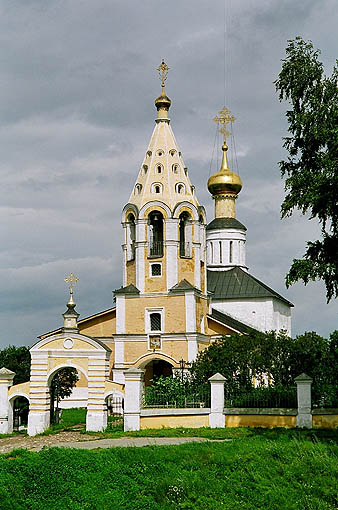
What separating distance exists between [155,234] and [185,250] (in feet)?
5.01

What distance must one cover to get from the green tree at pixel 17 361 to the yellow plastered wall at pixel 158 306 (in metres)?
5.36

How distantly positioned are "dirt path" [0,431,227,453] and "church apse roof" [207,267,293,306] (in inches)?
765

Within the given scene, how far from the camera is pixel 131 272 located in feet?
104

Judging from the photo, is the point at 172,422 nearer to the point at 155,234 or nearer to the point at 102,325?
the point at 155,234

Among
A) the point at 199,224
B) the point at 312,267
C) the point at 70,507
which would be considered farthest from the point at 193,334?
the point at 70,507

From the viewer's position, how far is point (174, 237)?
3059 cm

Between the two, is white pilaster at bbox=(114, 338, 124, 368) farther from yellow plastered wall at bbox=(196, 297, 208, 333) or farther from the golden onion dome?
the golden onion dome

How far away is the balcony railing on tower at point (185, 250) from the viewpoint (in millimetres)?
31116

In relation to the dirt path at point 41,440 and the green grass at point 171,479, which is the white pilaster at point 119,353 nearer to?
the dirt path at point 41,440

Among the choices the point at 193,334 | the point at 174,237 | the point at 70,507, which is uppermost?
the point at 174,237

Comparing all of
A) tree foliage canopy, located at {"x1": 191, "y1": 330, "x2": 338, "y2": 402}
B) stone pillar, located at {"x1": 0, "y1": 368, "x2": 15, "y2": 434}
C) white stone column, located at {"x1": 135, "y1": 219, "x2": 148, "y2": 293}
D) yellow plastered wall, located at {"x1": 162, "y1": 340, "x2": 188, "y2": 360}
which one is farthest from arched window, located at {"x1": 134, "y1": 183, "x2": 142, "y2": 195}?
stone pillar, located at {"x1": 0, "y1": 368, "x2": 15, "y2": 434}

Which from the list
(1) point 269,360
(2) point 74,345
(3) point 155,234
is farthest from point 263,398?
(3) point 155,234

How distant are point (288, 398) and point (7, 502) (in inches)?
413

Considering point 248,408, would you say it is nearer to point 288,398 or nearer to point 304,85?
point 288,398
